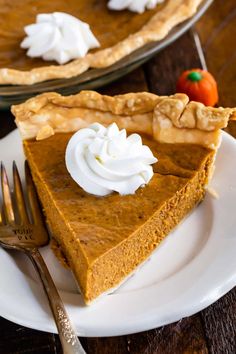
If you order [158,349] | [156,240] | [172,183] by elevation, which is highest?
[172,183]

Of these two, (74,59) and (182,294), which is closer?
(182,294)

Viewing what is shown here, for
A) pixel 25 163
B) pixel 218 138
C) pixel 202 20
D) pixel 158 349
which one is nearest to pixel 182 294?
pixel 158 349

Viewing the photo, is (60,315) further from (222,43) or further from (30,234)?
(222,43)

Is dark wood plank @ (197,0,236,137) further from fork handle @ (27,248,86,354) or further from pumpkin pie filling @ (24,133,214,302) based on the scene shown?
fork handle @ (27,248,86,354)

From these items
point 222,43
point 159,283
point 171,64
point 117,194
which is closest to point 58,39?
point 171,64

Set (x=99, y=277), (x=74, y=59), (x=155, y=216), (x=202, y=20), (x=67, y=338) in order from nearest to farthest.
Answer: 1. (x=67, y=338)
2. (x=99, y=277)
3. (x=155, y=216)
4. (x=74, y=59)
5. (x=202, y=20)

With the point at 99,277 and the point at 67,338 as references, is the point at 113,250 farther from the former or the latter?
the point at 67,338

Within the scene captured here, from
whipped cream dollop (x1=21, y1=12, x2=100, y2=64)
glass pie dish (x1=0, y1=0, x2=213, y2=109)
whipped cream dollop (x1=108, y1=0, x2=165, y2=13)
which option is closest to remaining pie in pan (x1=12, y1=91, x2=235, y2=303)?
glass pie dish (x1=0, y1=0, x2=213, y2=109)
